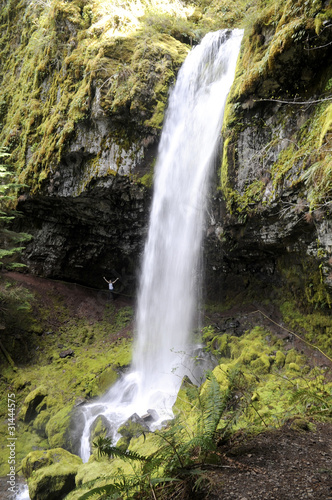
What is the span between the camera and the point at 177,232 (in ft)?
29.1

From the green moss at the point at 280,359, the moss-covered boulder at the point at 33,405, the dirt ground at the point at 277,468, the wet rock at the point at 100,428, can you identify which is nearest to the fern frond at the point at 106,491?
the dirt ground at the point at 277,468

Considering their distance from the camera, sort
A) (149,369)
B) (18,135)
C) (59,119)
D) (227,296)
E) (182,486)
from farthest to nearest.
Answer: (18,135) → (59,119) → (227,296) → (149,369) → (182,486)

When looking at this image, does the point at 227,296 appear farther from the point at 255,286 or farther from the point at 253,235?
the point at 253,235

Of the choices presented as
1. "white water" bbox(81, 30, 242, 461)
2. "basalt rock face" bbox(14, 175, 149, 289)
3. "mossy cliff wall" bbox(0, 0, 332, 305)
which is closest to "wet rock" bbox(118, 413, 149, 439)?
"white water" bbox(81, 30, 242, 461)

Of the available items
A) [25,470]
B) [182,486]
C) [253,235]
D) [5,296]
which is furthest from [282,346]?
[5,296]

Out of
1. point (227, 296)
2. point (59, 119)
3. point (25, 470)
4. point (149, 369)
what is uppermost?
point (59, 119)

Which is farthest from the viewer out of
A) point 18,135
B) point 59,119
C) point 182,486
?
point 18,135

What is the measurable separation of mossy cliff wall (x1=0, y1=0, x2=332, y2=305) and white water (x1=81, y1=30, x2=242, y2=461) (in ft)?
1.97

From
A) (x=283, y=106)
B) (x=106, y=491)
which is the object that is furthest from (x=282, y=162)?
(x=106, y=491)

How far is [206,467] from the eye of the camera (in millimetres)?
2246

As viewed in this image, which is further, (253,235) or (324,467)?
(253,235)

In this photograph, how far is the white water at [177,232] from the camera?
25.5 ft

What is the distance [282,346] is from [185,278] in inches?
129

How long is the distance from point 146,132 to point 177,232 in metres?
3.61
